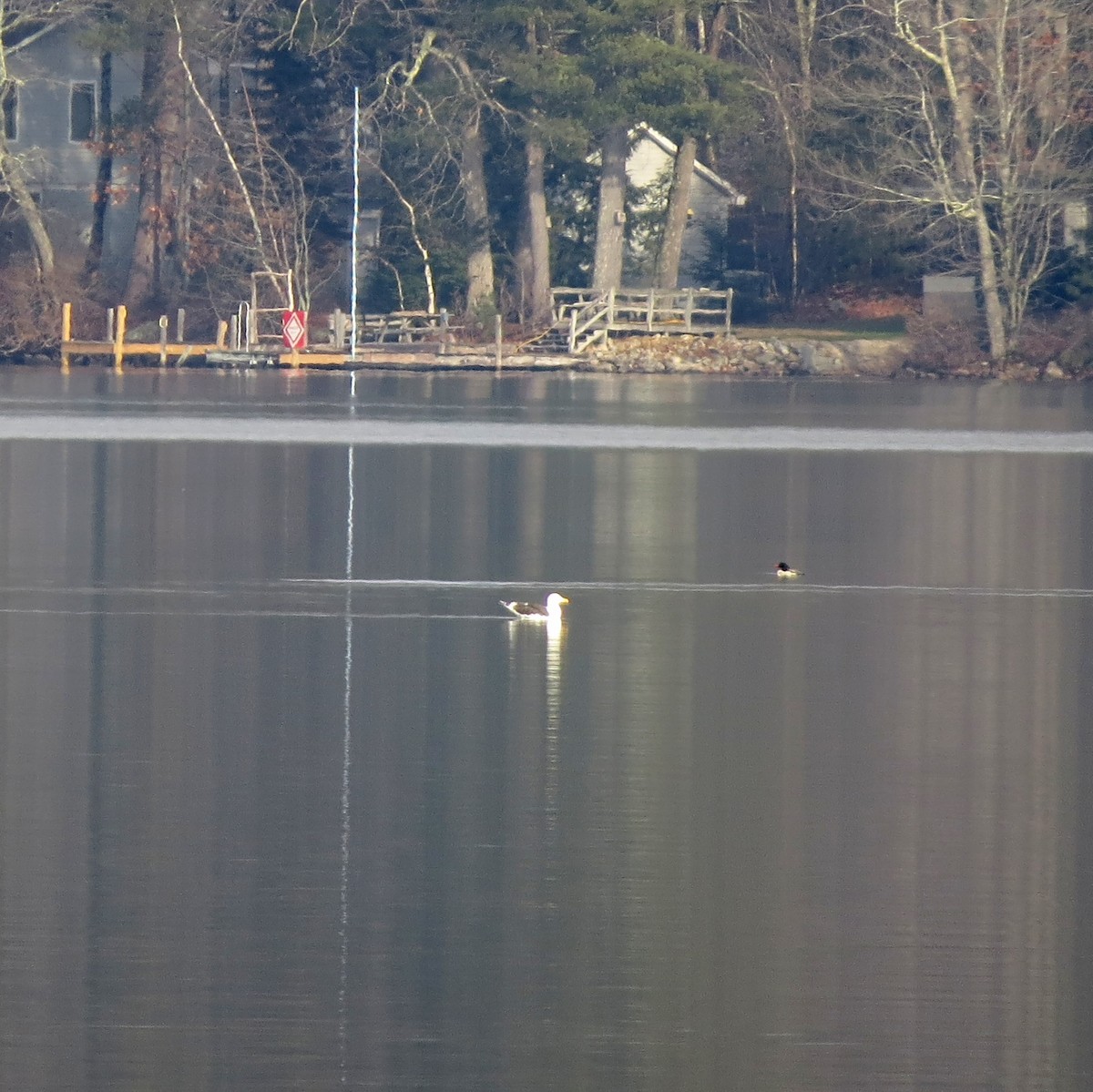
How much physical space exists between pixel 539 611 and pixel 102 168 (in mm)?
45946

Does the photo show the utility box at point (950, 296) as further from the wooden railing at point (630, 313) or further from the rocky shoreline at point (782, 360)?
the wooden railing at point (630, 313)

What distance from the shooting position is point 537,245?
54719mm

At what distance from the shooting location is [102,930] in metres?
7.50

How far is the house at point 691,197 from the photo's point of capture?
2315 inches

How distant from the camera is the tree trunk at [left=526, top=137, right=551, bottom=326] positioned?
54375 mm

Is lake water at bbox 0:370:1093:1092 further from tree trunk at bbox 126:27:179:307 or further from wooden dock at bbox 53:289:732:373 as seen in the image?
tree trunk at bbox 126:27:179:307

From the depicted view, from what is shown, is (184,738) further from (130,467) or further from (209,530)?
(130,467)

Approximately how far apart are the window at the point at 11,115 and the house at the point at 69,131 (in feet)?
0.07

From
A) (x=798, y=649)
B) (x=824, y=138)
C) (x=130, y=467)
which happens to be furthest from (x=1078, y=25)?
(x=798, y=649)

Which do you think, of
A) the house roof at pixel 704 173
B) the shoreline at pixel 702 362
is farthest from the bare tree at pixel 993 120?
the house roof at pixel 704 173

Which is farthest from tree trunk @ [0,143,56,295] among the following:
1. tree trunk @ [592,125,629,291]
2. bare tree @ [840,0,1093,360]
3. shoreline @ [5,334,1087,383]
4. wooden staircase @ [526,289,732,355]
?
bare tree @ [840,0,1093,360]

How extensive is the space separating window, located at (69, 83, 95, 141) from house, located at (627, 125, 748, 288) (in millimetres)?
13153

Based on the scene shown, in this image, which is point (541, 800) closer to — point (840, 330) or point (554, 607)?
point (554, 607)

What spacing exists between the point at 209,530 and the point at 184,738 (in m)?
8.41
